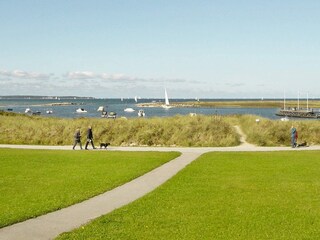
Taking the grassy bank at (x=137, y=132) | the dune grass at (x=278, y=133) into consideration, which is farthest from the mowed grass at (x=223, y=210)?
the grassy bank at (x=137, y=132)

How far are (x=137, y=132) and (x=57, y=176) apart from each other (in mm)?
21046

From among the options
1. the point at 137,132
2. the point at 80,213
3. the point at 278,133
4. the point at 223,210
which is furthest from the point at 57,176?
the point at 278,133

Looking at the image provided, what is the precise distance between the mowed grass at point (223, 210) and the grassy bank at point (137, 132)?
18.4m

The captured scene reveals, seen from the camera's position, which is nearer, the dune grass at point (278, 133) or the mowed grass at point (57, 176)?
the mowed grass at point (57, 176)

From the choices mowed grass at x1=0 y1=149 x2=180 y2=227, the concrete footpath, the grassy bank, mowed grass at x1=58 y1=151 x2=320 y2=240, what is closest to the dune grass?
the grassy bank

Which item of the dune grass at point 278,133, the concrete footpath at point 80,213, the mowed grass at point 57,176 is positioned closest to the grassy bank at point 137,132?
the dune grass at point 278,133

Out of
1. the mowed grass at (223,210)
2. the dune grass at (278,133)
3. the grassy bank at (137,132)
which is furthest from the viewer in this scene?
the grassy bank at (137,132)

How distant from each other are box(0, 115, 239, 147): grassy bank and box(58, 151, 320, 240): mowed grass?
18360 millimetres

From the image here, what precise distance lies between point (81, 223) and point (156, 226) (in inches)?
84.0

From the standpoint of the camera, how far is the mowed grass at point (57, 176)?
1410cm

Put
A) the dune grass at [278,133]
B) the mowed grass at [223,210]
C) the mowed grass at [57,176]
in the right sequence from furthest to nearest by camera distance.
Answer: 1. the dune grass at [278,133]
2. the mowed grass at [57,176]
3. the mowed grass at [223,210]

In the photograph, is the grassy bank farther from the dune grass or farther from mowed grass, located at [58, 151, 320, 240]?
mowed grass, located at [58, 151, 320, 240]

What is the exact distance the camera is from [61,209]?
13.7 m

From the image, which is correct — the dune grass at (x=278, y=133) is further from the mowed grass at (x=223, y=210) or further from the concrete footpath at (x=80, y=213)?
the concrete footpath at (x=80, y=213)
